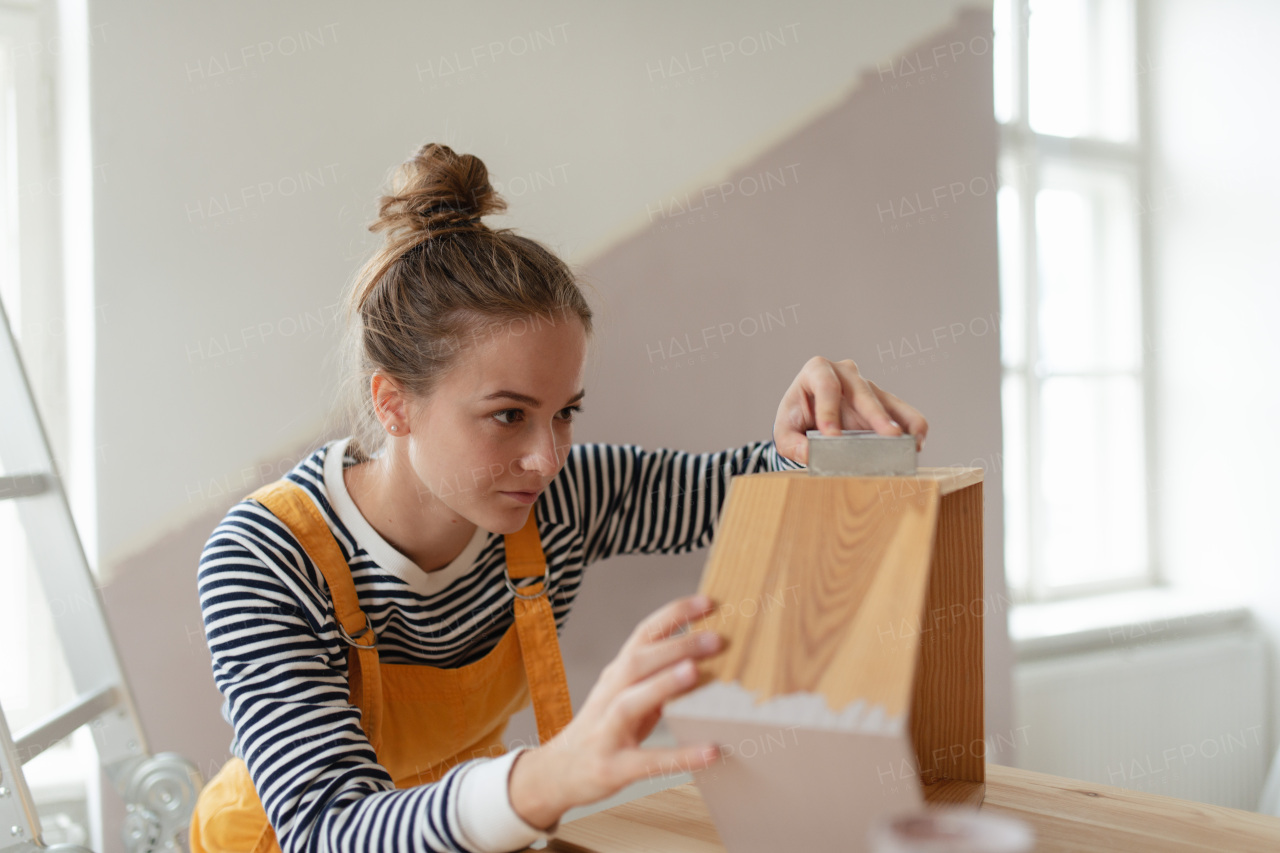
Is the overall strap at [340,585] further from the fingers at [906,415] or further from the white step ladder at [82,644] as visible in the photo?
the fingers at [906,415]

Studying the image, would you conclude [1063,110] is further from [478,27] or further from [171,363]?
[171,363]

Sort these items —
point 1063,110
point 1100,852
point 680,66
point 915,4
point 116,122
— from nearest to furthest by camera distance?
point 1100,852 → point 116,122 → point 680,66 → point 915,4 → point 1063,110

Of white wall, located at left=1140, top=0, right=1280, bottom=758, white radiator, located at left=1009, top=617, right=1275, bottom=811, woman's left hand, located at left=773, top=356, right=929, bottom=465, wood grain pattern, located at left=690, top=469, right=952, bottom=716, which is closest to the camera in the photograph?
wood grain pattern, located at left=690, top=469, right=952, bottom=716

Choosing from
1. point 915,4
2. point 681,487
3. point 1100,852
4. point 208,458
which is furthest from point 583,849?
point 915,4

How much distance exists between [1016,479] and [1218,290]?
32.6 inches

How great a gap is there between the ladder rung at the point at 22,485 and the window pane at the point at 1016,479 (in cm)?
217

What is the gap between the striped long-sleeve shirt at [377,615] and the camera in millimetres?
721

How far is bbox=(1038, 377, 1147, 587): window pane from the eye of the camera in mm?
2555

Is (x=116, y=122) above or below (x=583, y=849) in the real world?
above

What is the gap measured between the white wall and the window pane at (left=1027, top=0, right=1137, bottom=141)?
0.35 feet

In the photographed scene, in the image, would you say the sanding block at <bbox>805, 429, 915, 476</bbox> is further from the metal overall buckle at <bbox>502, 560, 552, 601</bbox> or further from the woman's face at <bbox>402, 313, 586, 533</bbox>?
the metal overall buckle at <bbox>502, 560, 552, 601</bbox>

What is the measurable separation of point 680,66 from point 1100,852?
4.06ft

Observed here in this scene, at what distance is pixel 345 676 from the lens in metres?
0.93

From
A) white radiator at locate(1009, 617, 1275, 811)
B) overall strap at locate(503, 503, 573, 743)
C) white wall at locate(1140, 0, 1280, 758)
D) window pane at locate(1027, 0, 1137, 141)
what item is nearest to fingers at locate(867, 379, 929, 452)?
overall strap at locate(503, 503, 573, 743)
